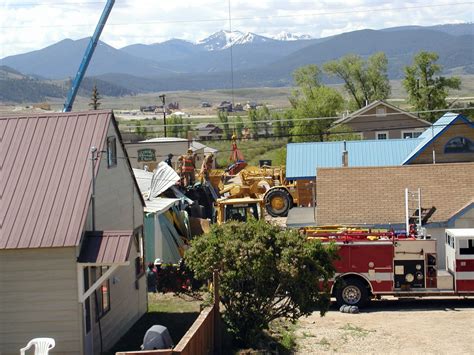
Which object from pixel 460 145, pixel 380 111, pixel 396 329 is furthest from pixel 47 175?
pixel 380 111

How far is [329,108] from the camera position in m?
83.4

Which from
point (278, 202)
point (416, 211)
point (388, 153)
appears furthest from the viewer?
point (278, 202)

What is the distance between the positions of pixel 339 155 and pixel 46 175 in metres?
28.8

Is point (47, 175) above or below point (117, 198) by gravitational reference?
above

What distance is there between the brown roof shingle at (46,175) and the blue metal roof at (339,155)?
2612 centimetres

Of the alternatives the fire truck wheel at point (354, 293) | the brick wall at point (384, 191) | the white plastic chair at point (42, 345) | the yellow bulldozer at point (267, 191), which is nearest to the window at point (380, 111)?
the yellow bulldozer at point (267, 191)

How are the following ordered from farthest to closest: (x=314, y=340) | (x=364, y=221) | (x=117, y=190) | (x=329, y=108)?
(x=329, y=108)
(x=364, y=221)
(x=314, y=340)
(x=117, y=190)

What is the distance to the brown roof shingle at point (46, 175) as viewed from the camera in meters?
15.7

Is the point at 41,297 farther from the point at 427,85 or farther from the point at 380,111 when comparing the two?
the point at 427,85

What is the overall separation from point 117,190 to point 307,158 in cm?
2589

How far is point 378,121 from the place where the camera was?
6888 centimetres

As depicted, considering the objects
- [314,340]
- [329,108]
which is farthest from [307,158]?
[329,108]

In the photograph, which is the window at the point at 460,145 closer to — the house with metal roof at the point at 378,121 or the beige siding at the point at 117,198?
the house with metal roof at the point at 378,121

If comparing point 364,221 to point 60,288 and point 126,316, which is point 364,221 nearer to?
point 126,316
